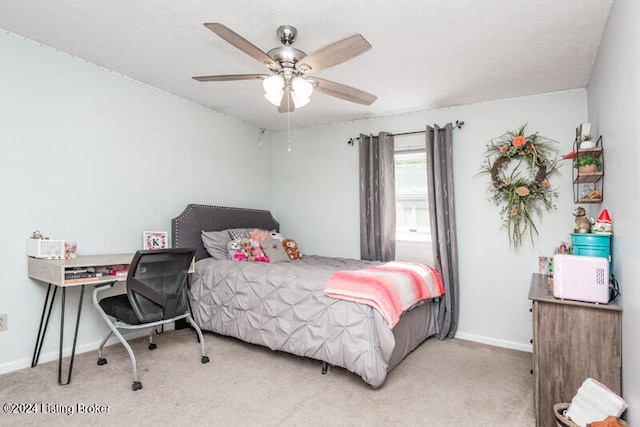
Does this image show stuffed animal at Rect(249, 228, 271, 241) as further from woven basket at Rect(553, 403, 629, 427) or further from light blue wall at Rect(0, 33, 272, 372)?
woven basket at Rect(553, 403, 629, 427)

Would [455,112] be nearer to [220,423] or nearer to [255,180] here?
[255,180]

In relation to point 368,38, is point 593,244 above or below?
below

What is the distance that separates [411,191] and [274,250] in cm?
167

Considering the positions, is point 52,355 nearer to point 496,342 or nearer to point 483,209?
point 496,342

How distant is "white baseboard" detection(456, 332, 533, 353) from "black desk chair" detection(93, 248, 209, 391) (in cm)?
271

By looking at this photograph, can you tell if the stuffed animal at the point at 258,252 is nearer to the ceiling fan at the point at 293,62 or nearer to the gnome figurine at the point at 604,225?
the ceiling fan at the point at 293,62

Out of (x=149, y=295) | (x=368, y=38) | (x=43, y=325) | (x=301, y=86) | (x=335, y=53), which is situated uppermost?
(x=368, y=38)

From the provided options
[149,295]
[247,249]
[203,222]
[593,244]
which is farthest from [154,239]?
[593,244]

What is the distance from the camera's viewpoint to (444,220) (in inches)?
146

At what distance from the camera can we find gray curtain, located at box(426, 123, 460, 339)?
12.0 feet

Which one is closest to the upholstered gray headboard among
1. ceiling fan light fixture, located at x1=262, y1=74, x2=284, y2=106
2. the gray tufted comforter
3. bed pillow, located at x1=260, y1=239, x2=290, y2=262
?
the gray tufted comforter

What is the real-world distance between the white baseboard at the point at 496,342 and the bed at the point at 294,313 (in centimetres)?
35

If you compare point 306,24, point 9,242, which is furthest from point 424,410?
point 9,242

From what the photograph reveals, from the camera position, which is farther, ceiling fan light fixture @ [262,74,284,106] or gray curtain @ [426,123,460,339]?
gray curtain @ [426,123,460,339]
